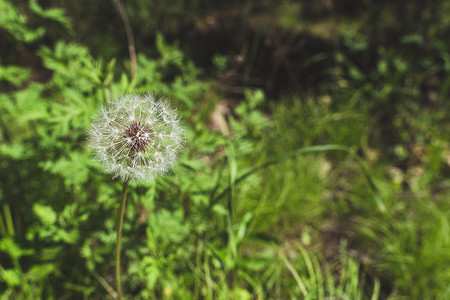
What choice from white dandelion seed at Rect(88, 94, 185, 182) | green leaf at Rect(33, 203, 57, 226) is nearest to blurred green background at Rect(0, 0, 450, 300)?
green leaf at Rect(33, 203, 57, 226)

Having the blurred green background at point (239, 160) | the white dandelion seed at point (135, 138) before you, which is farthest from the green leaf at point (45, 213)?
the white dandelion seed at point (135, 138)

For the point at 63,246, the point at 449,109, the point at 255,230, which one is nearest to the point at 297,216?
the point at 255,230

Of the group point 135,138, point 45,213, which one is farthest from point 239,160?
point 135,138

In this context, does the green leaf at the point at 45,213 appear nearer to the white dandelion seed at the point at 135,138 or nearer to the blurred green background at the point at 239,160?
the blurred green background at the point at 239,160

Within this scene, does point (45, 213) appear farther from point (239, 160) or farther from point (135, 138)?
point (239, 160)

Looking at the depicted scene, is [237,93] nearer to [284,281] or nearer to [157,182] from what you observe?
[284,281]
